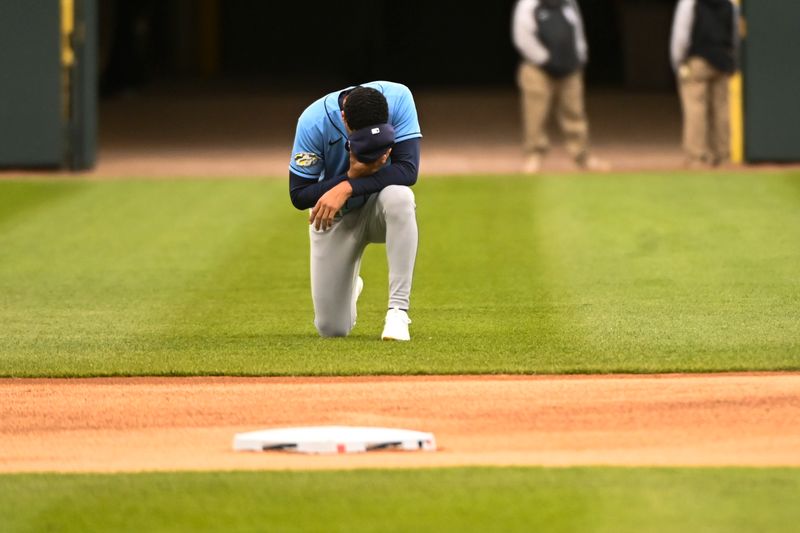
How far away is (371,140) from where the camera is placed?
24.3 ft

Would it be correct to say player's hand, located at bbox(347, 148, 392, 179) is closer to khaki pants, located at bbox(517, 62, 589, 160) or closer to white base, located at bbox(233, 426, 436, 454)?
white base, located at bbox(233, 426, 436, 454)

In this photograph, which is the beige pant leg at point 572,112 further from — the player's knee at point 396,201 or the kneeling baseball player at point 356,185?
the player's knee at point 396,201

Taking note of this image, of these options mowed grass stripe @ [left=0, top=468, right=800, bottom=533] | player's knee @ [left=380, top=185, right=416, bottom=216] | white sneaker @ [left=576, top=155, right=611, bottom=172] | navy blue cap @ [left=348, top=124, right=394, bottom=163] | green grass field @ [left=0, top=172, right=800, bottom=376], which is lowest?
white sneaker @ [left=576, top=155, right=611, bottom=172]

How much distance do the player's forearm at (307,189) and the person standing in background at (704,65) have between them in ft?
27.1

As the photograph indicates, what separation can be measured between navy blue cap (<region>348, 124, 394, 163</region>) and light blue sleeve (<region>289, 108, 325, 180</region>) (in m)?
0.23

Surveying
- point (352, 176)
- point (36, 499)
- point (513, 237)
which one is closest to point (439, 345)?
point (352, 176)

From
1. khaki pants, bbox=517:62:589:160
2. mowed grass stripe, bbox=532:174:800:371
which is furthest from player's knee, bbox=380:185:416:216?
khaki pants, bbox=517:62:589:160

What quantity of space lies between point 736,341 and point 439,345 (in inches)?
57.6

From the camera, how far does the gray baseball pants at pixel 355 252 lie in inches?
303

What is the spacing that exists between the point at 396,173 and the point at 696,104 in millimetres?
8577

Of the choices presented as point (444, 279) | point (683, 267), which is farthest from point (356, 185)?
point (683, 267)

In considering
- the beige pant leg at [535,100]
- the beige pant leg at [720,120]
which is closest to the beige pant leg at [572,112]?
the beige pant leg at [535,100]

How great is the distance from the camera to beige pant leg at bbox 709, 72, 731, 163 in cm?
1565

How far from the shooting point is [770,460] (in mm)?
5598
